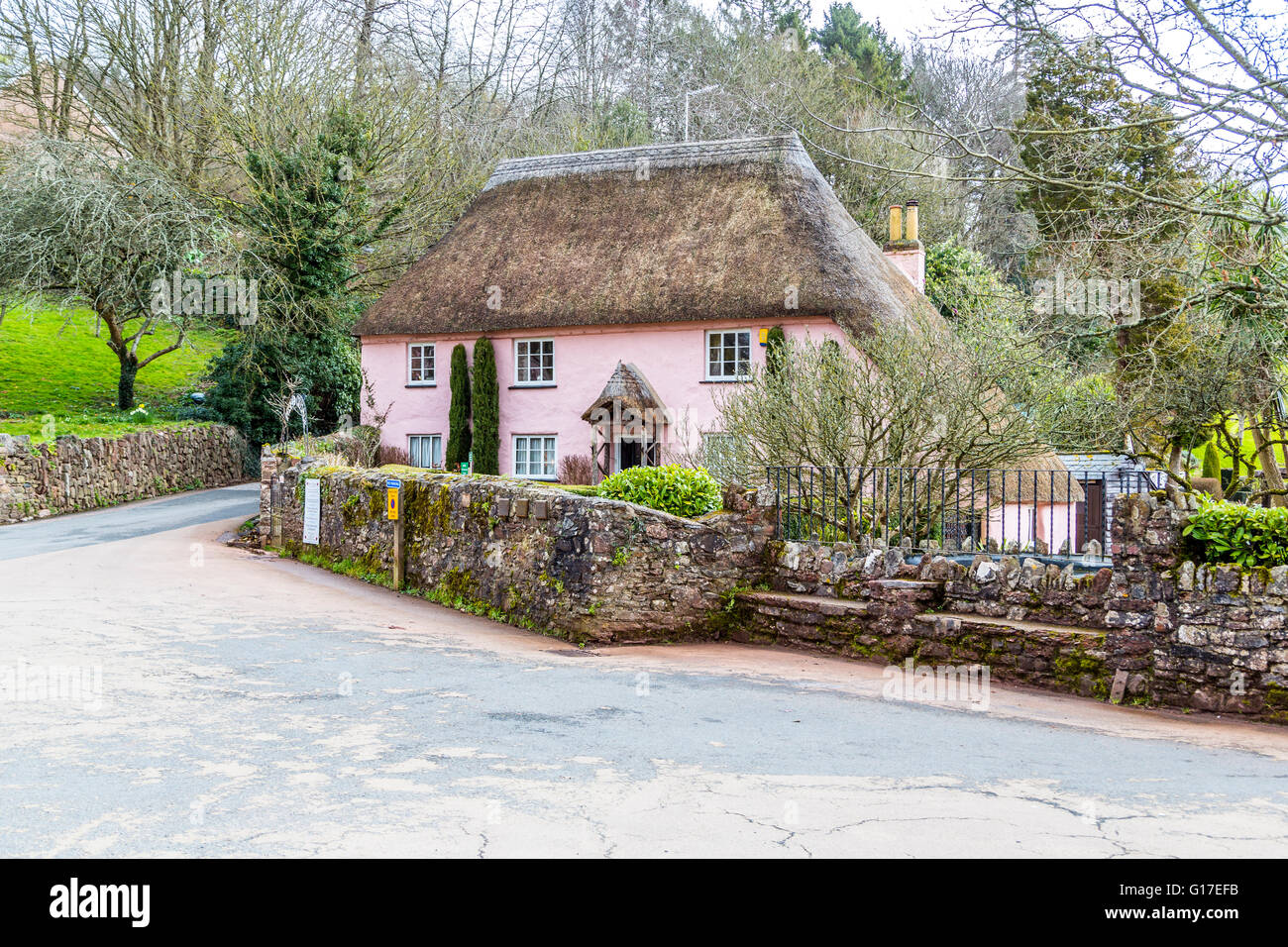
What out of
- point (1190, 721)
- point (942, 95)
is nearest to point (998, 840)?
point (1190, 721)

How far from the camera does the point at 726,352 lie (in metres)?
25.6

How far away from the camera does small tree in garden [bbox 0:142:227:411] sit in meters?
28.5

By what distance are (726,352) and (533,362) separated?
5105 mm

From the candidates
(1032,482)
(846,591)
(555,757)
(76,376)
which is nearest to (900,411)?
(846,591)

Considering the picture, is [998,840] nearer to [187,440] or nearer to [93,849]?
[93,849]

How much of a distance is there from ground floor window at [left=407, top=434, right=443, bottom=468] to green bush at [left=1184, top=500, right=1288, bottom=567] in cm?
2164

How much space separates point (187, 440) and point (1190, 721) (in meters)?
24.8

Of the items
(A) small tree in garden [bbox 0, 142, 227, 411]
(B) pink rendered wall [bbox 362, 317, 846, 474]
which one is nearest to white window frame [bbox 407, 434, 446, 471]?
(B) pink rendered wall [bbox 362, 317, 846, 474]

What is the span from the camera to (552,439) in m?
27.9

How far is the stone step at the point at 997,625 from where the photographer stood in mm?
10336

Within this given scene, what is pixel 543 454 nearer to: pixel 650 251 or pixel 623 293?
pixel 623 293

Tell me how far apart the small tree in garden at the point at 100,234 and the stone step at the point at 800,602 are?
70.9 ft

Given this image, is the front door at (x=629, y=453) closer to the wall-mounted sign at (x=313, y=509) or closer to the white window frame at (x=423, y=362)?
the white window frame at (x=423, y=362)

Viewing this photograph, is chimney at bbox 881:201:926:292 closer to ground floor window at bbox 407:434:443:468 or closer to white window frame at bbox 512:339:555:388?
white window frame at bbox 512:339:555:388
